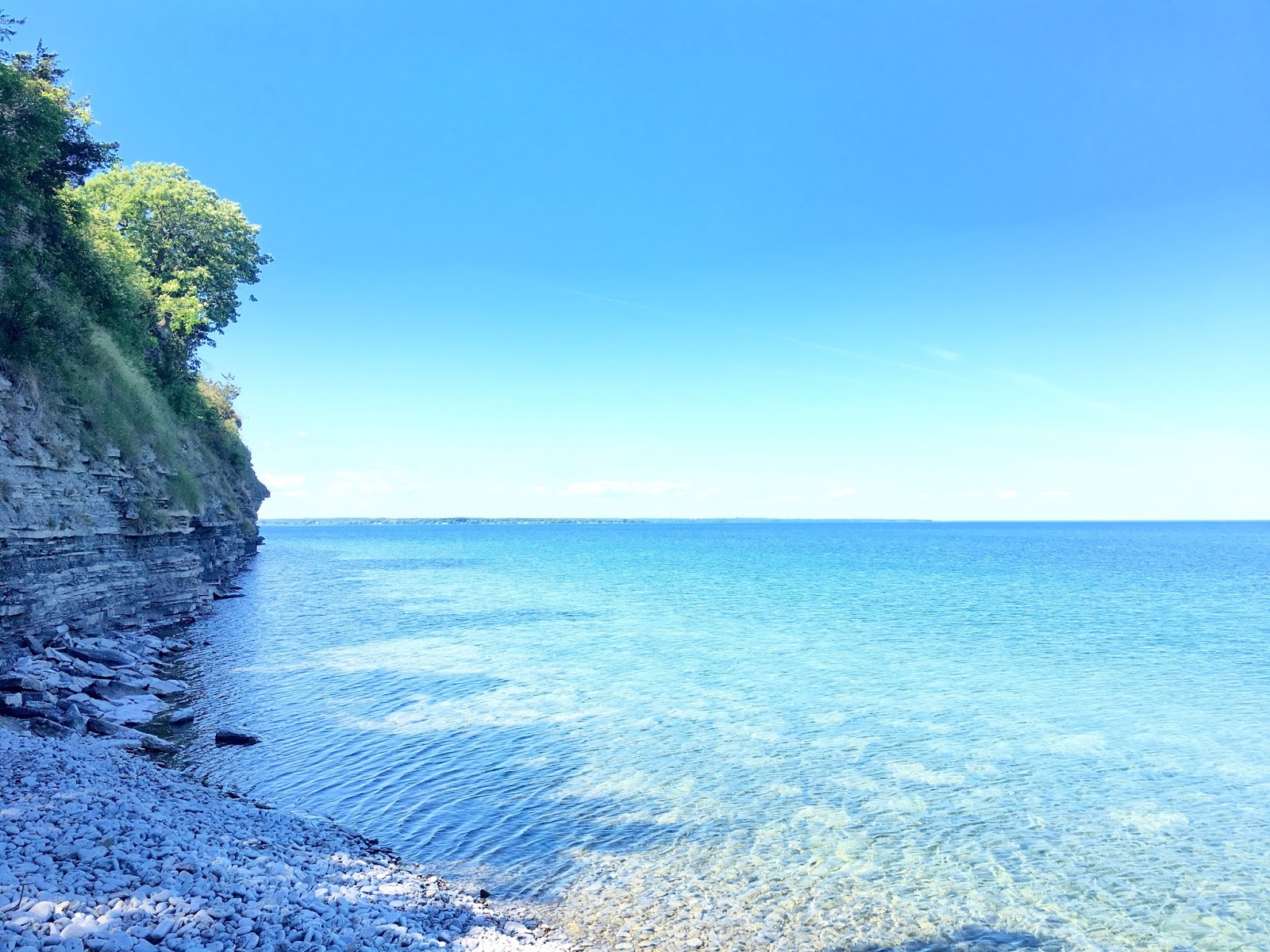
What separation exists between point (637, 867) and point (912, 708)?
14197mm

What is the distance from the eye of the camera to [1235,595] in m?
56.2

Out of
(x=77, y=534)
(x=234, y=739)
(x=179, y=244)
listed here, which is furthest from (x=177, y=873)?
(x=179, y=244)

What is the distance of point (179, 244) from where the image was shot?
47.3m

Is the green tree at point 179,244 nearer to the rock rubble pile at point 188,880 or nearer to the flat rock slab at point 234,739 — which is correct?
the flat rock slab at point 234,739

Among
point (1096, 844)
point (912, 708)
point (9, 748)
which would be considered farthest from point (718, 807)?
point (9, 748)

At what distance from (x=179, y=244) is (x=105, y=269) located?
59.7ft

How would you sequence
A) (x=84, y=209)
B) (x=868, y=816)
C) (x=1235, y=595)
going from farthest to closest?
1. (x=1235, y=595)
2. (x=84, y=209)
3. (x=868, y=816)

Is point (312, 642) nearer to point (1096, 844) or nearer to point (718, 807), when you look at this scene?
point (718, 807)

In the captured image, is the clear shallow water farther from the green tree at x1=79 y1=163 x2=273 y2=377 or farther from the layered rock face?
the green tree at x1=79 y1=163 x2=273 y2=377

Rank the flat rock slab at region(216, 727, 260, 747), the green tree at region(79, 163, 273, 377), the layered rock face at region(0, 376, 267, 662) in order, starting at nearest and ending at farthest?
the flat rock slab at region(216, 727, 260, 747) < the layered rock face at region(0, 376, 267, 662) < the green tree at region(79, 163, 273, 377)

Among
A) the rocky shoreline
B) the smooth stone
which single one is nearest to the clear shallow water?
the rocky shoreline

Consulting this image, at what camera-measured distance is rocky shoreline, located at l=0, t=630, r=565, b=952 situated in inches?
311

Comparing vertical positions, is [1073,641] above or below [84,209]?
below

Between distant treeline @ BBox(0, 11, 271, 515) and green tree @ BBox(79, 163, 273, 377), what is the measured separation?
3.2 inches
